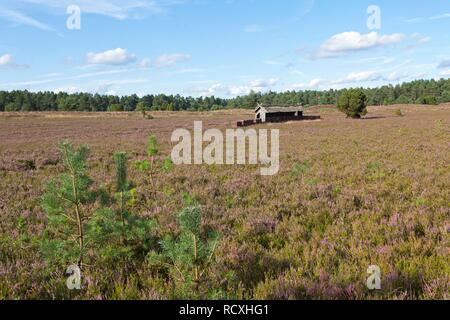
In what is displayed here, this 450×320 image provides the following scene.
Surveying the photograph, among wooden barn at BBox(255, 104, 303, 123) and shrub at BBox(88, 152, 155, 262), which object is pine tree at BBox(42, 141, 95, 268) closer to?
shrub at BBox(88, 152, 155, 262)

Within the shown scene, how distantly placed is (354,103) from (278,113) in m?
14.8

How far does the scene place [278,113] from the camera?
68562mm

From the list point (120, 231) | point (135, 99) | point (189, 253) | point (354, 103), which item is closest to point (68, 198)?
point (120, 231)

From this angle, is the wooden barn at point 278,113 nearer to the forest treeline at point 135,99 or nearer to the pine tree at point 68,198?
the pine tree at point 68,198

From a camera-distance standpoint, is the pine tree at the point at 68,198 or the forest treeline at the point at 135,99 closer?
the pine tree at the point at 68,198

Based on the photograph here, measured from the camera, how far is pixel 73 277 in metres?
4.58

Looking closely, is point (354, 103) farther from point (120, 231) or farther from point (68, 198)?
point (68, 198)

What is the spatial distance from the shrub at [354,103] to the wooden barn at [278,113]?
348 inches

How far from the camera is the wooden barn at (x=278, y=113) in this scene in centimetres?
6669

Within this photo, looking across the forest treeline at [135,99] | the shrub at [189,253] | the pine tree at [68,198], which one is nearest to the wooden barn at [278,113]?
the pine tree at [68,198]

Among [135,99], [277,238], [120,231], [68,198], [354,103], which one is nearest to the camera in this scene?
[68,198]

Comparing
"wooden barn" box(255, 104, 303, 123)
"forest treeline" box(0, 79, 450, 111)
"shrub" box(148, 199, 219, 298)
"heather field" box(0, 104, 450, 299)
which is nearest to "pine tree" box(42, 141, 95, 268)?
"heather field" box(0, 104, 450, 299)

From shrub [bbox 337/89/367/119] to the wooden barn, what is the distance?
29.0 ft

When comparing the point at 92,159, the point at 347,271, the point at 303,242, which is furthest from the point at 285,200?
the point at 92,159
